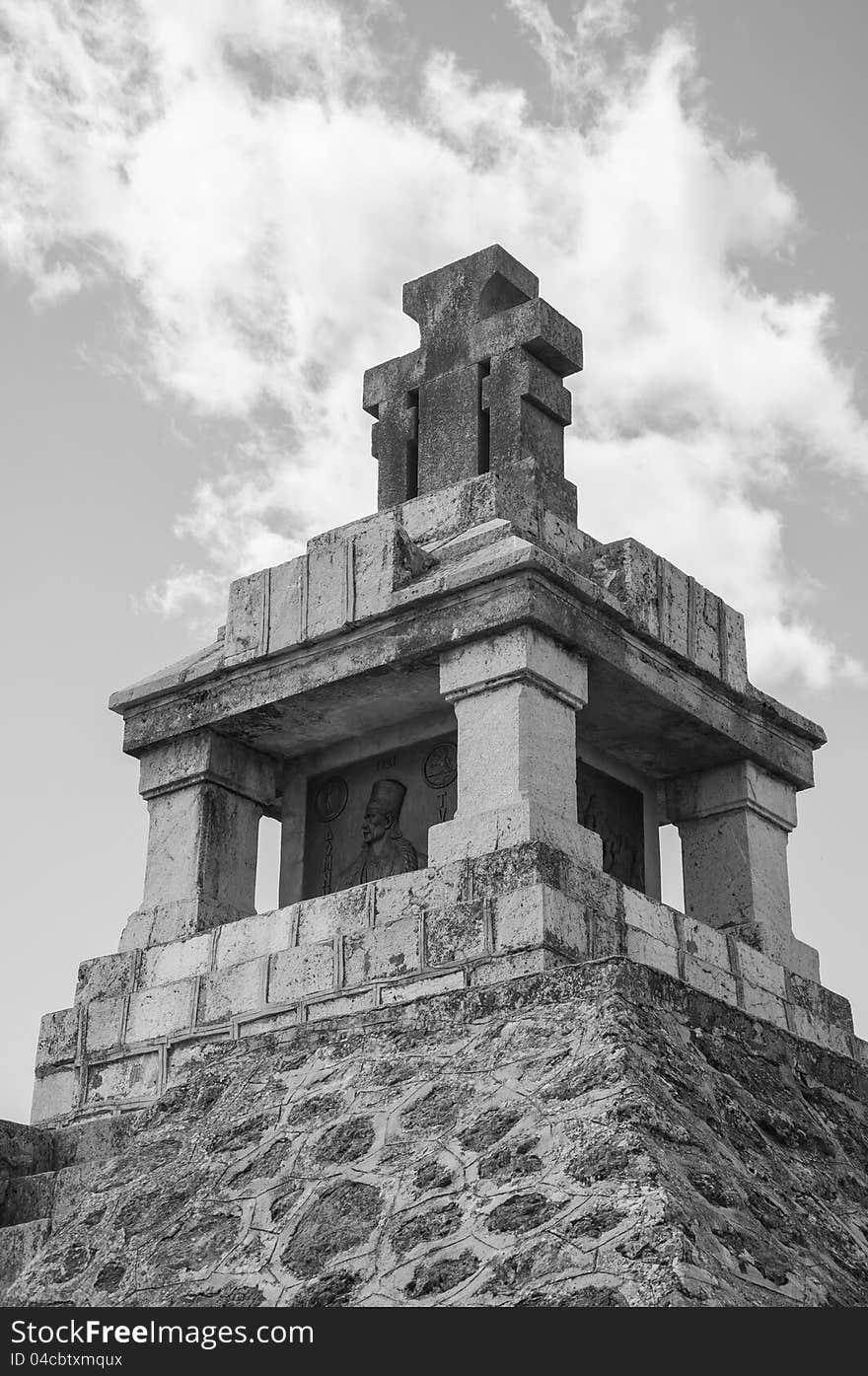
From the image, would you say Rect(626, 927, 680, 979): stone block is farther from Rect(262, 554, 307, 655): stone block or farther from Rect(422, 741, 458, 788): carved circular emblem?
Rect(262, 554, 307, 655): stone block

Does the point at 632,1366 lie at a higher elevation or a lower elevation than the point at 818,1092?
lower

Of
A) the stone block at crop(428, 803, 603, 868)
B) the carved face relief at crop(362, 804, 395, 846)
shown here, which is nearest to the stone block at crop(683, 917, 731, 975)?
the stone block at crop(428, 803, 603, 868)

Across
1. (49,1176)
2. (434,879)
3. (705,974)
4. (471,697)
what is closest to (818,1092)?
(705,974)

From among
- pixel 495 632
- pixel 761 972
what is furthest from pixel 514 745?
pixel 761 972

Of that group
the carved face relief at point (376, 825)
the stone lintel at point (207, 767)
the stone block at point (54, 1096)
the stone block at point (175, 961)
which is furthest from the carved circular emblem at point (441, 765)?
the stone block at point (54, 1096)

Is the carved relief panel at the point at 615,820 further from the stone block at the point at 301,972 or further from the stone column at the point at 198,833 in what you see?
the stone block at the point at 301,972

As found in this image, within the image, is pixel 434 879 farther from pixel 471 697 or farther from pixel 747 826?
pixel 747 826

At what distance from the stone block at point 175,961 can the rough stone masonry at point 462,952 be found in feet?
0.07

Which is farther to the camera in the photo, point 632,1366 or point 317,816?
point 317,816

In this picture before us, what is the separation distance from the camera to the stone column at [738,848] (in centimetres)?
1220

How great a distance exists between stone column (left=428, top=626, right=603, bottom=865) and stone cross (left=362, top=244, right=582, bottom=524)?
169 cm

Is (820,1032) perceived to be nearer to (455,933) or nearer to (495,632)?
(455,933)

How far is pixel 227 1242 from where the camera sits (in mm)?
7613

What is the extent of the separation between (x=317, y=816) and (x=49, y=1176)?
3.57m
